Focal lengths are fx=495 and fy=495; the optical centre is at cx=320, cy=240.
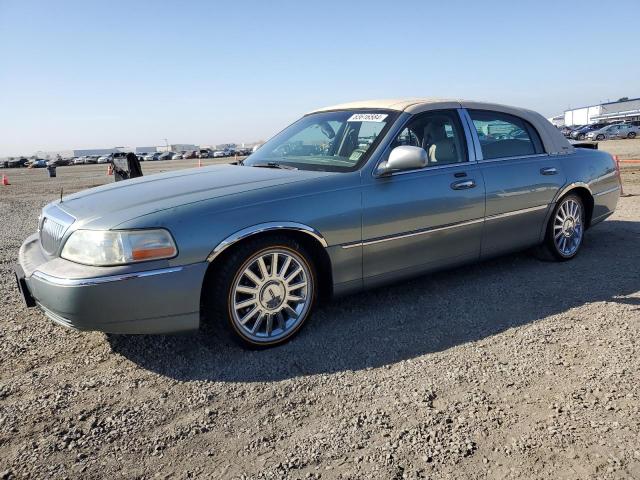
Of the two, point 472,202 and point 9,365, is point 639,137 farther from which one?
point 9,365

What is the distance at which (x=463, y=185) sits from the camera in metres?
3.95

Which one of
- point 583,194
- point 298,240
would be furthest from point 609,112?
point 298,240

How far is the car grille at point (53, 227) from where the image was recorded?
2984 mm

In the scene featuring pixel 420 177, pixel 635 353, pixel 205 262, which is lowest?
pixel 635 353

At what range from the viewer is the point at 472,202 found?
13.1 feet

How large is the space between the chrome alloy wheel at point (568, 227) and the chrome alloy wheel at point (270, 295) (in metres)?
2.89

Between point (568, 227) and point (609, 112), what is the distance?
340 ft

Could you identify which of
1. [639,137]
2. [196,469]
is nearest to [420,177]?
[196,469]

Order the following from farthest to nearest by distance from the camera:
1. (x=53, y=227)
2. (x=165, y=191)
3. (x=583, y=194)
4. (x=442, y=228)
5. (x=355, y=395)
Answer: (x=583, y=194) < (x=442, y=228) < (x=165, y=191) < (x=53, y=227) < (x=355, y=395)

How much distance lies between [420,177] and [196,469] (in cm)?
252

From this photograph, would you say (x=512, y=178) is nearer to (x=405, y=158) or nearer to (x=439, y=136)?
(x=439, y=136)

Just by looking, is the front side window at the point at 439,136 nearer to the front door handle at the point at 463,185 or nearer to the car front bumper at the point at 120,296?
the front door handle at the point at 463,185

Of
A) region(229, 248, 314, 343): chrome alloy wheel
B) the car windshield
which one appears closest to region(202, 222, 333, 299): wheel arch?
region(229, 248, 314, 343): chrome alloy wheel

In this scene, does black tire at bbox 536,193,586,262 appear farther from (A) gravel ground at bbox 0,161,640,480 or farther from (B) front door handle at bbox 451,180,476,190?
(B) front door handle at bbox 451,180,476,190
